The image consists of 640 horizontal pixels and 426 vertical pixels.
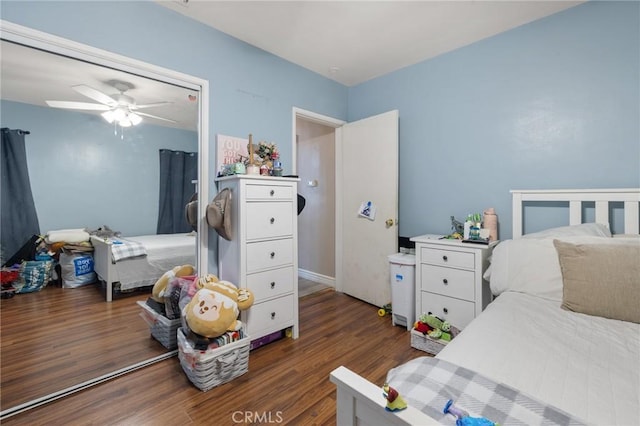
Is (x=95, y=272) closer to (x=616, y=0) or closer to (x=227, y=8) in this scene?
(x=227, y=8)

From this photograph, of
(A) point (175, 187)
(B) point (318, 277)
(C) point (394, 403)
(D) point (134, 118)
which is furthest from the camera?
(B) point (318, 277)

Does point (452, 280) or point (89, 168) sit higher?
point (89, 168)

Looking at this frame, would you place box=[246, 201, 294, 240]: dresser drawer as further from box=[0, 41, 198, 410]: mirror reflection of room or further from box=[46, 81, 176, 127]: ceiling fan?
A: box=[46, 81, 176, 127]: ceiling fan

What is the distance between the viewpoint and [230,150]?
230 centimetres

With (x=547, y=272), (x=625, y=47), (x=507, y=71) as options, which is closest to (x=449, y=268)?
(x=547, y=272)

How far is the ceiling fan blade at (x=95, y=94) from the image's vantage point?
174 centimetres

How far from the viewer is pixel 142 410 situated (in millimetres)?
1457

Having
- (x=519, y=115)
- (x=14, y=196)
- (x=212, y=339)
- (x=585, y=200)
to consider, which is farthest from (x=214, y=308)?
(x=519, y=115)

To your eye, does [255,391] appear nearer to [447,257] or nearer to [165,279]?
[165,279]

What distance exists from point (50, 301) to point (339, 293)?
253cm

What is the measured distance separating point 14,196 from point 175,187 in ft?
2.76

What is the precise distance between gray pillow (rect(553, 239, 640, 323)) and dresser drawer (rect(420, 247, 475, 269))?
739mm

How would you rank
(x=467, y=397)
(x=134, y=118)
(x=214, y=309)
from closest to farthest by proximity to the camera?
(x=467, y=397), (x=214, y=309), (x=134, y=118)

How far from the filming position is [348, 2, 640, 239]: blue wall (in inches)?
71.5
